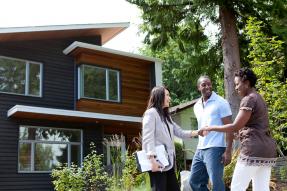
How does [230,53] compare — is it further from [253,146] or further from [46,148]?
[253,146]

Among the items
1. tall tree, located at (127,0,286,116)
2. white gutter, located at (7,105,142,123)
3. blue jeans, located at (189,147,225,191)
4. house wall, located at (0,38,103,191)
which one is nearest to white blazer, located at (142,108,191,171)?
blue jeans, located at (189,147,225,191)

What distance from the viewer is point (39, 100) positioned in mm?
15523

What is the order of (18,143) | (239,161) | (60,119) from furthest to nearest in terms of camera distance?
(60,119), (18,143), (239,161)

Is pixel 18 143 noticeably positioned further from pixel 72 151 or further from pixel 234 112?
pixel 234 112

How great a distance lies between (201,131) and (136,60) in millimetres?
13147

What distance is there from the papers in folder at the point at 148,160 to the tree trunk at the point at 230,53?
314 inches

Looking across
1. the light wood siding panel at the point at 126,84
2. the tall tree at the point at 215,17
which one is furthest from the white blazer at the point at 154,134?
the light wood siding panel at the point at 126,84

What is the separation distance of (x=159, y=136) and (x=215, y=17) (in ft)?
35.1

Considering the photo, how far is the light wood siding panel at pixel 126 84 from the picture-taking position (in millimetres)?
16453

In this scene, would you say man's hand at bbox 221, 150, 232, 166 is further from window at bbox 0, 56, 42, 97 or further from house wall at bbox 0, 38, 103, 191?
window at bbox 0, 56, 42, 97

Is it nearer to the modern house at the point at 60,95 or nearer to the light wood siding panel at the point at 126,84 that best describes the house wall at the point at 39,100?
the modern house at the point at 60,95

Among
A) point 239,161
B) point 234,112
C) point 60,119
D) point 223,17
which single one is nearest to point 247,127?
point 239,161

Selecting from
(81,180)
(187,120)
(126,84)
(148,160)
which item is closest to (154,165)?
(148,160)

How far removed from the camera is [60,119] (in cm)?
1547
